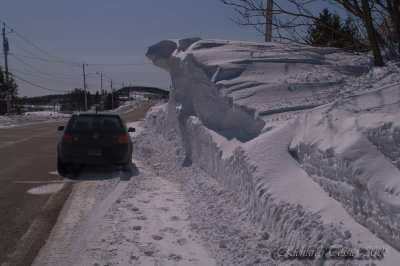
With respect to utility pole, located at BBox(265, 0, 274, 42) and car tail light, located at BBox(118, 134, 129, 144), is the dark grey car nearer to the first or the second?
car tail light, located at BBox(118, 134, 129, 144)

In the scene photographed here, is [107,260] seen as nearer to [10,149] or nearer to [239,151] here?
[239,151]

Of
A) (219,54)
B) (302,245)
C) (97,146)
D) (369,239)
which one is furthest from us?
(219,54)

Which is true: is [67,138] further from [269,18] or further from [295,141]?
[269,18]

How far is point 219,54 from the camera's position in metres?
10.5

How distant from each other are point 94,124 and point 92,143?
58 centimetres

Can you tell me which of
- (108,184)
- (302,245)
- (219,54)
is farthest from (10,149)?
(302,245)

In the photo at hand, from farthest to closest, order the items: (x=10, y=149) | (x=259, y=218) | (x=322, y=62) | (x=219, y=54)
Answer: (x=10, y=149) < (x=219, y=54) < (x=322, y=62) < (x=259, y=218)

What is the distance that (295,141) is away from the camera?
4.91 m

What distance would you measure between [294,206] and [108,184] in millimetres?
4209

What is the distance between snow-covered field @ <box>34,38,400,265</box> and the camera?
10.1ft

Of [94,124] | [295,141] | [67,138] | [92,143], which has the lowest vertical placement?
Answer: [92,143]

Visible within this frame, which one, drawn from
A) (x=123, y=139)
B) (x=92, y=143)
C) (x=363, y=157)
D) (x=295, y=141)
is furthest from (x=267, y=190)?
(x=92, y=143)

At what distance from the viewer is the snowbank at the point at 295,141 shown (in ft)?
10.0

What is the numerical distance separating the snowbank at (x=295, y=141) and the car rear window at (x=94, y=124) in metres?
2.13
